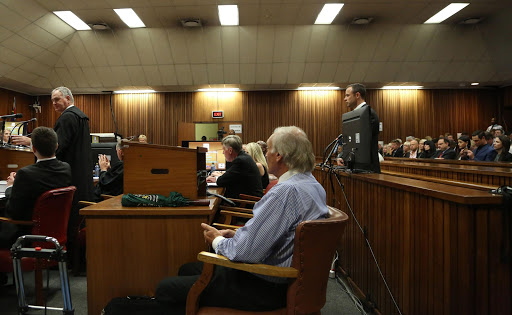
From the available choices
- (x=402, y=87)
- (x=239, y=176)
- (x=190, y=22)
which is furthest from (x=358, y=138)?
(x=402, y=87)

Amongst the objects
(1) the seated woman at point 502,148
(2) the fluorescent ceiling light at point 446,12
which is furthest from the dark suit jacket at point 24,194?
(2) the fluorescent ceiling light at point 446,12

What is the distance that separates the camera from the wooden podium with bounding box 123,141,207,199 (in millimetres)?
1923

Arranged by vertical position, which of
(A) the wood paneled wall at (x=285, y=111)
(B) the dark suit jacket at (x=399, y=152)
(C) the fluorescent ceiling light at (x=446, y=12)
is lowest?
(B) the dark suit jacket at (x=399, y=152)

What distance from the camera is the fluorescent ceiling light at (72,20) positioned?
287 inches

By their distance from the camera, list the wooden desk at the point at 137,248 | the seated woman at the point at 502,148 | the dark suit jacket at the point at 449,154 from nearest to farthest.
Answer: the wooden desk at the point at 137,248, the seated woman at the point at 502,148, the dark suit jacket at the point at 449,154

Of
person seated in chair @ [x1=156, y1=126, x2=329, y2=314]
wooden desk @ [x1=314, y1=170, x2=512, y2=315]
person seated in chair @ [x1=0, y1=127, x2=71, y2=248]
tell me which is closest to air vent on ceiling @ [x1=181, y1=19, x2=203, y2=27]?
person seated in chair @ [x1=0, y1=127, x2=71, y2=248]

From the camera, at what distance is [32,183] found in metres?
2.32

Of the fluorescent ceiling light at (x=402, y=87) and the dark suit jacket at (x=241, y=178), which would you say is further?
the fluorescent ceiling light at (x=402, y=87)

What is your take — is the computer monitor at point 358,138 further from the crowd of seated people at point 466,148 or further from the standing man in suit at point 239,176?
the crowd of seated people at point 466,148

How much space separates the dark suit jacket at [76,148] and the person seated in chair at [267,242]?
1966 millimetres

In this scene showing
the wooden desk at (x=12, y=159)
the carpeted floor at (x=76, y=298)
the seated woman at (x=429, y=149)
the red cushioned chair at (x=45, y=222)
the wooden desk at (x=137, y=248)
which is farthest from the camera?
the seated woman at (x=429, y=149)

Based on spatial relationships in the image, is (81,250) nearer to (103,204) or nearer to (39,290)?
(39,290)

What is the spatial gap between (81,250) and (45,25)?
621 cm

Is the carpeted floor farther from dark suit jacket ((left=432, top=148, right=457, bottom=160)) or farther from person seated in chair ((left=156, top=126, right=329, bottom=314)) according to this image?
dark suit jacket ((left=432, top=148, right=457, bottom=160))
